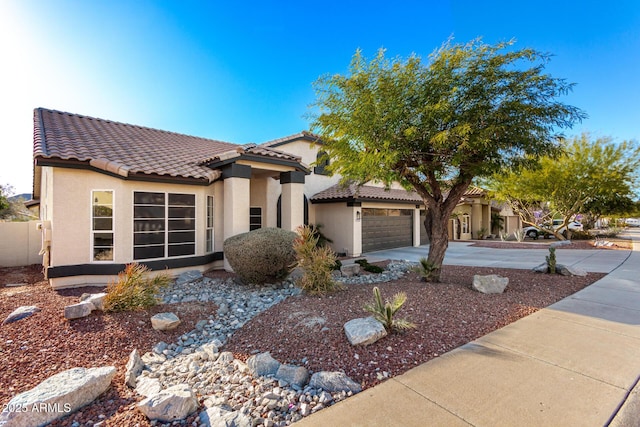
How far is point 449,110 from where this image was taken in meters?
6.82

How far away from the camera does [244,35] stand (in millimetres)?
11648

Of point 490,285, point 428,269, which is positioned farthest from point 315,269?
point 490,285

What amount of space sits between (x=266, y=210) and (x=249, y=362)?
10.2 m

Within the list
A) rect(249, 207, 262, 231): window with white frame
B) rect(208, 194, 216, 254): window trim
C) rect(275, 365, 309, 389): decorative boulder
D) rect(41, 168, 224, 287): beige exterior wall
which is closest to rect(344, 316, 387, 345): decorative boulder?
rect(275, 365, 309, 389): decorative boulder

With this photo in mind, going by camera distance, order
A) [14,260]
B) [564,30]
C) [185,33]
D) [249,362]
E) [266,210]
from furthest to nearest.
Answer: [266,210], [14,260], [185,33], [564,30], [249,362]

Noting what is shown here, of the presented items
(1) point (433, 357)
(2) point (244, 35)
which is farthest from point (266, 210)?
(1) point (433, 357)

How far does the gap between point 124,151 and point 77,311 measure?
6.36 m

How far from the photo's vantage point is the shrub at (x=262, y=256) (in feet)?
27.1

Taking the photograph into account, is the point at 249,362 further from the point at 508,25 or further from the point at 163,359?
the point at 508,25

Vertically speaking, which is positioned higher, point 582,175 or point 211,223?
point 582,175

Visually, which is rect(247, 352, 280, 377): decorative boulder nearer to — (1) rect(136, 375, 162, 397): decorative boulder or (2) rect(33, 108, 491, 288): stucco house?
(1) rect(136, 375, 162, 397): decorative boulder

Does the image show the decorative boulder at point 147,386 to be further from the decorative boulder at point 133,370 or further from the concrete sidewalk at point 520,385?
the concrete sidewalk at point 520,385

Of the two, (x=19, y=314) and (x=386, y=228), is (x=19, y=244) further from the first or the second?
(x=386, y=228)

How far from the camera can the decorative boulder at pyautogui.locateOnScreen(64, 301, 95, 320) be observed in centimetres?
531
